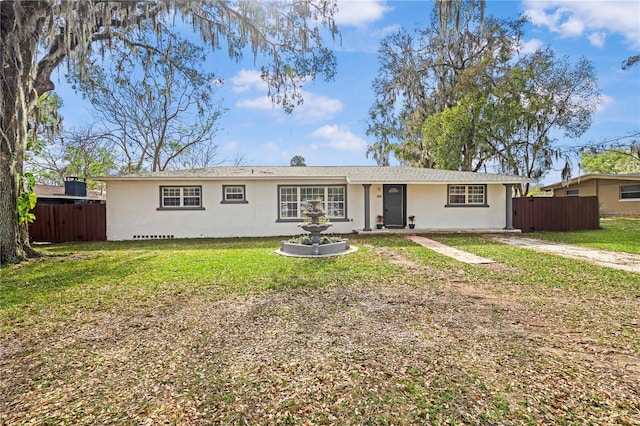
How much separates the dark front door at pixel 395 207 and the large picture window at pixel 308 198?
6.17 feet

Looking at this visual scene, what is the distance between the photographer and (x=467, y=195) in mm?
13500

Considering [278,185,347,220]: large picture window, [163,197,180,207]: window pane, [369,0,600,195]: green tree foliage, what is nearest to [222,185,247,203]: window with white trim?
[278,185,347,220]: large picture window

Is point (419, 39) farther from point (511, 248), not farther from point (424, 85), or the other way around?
point (511, 248)

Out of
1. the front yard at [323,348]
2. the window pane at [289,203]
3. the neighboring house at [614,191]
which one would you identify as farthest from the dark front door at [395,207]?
the neighboring house at [614,191]

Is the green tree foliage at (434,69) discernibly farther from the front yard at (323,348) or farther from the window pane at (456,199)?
the front yard at (323,348)

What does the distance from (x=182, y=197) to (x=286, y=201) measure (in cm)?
411

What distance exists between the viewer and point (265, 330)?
3648mm

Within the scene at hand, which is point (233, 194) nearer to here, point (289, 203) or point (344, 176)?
point (289, 203)

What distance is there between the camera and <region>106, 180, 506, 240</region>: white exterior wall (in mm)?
12398

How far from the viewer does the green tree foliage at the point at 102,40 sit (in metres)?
7.26

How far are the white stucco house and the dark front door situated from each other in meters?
0.04

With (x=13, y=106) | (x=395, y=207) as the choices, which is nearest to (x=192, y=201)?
(x=13, y=106)

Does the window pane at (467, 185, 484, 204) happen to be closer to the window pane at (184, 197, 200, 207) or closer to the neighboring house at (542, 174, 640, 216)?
the window pane at (184, 197, 200, 207)

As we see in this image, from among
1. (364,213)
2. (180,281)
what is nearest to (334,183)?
(364,213)
